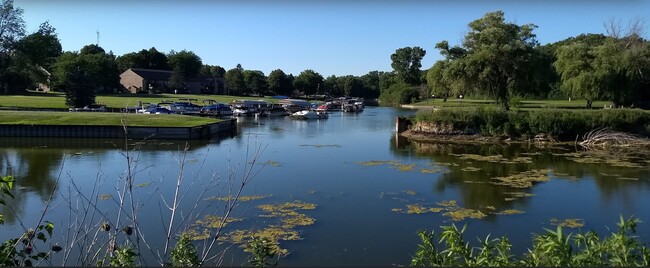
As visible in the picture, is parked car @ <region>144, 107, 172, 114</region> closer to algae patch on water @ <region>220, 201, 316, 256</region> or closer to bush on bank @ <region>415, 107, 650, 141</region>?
bush on bank @ <region>415, 107, 650, 141</region>

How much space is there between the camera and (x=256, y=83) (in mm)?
129625

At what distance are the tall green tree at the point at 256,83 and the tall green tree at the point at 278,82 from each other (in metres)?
1.70

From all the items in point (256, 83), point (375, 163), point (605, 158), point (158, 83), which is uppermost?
point (256, 83)

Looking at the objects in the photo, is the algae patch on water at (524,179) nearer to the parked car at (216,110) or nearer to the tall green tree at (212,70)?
the parked car at (216,110)

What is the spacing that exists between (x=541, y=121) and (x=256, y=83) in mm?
98164

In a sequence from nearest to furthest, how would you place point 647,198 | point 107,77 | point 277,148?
1. point 647,198
2. point 277,148
3. point 107,77

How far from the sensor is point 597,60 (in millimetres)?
48875

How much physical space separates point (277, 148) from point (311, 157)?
16.0 feet

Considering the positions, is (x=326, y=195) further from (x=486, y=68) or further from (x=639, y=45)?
(x=639, y=45)

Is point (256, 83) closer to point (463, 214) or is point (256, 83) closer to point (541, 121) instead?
point (541, 121)

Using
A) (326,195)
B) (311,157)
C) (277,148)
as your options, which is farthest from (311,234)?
(277,148)

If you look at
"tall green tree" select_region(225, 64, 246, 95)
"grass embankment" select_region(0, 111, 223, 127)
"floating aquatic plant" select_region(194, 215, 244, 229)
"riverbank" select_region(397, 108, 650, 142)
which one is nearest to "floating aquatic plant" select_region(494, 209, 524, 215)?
"floating aquatic plant" select_region(194, 215, 244, 229)

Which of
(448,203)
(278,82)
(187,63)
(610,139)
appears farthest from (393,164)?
(187,63)

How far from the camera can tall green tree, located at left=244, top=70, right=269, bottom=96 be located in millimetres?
130000
